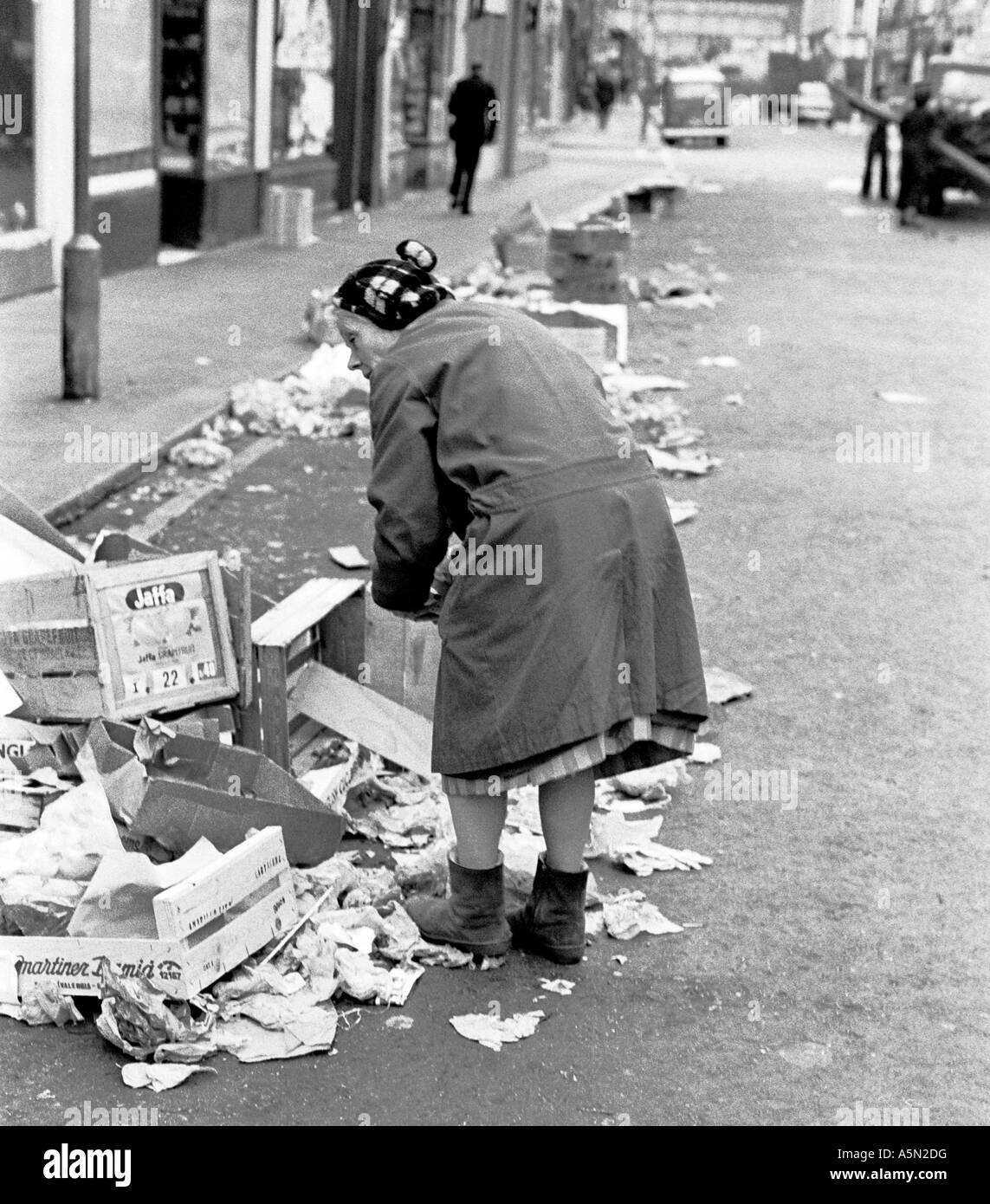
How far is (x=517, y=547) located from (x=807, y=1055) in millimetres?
1289

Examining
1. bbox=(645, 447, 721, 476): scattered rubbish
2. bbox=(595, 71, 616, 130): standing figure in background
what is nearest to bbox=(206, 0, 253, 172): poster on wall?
bbox=(645, 447, 721, 476): scattered rubbish

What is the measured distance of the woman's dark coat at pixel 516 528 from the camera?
12.3 feet

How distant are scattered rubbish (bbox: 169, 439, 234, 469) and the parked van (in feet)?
126

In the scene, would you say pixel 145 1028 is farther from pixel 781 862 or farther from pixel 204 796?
pixel 781 862

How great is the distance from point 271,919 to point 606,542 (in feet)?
3.86

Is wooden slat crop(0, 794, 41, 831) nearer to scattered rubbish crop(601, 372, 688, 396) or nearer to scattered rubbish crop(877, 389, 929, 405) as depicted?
scattered rubbish crop(601, 372, 688, 396)

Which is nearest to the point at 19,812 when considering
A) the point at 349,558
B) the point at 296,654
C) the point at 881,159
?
the point at 296,654

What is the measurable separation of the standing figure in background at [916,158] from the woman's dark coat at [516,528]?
857 inches

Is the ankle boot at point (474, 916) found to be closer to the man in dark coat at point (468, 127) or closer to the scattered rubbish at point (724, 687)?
the scattered rubbish at point (724, 687)

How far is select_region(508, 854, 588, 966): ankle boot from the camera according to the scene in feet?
13.6

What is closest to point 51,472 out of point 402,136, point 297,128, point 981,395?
point 981,395

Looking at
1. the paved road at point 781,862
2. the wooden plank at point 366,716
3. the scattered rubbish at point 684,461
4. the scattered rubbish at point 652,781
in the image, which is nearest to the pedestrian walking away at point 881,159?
the paved road at point 781,862
